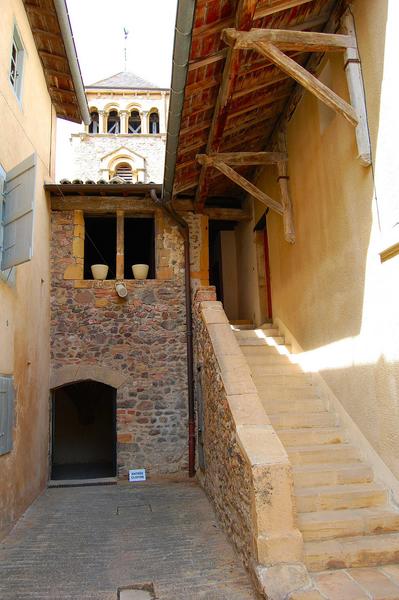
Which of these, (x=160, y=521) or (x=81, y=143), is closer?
(x=160, y=521)

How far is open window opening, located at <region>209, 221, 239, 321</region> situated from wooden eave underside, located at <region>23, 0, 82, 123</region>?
3.50 m

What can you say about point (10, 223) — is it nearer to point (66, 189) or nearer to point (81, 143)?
point (66, 189)

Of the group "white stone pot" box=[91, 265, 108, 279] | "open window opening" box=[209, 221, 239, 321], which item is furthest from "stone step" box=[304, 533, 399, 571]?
"open window opening" box=[209, 221, 239, 321]

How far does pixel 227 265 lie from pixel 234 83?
5155 millimetres

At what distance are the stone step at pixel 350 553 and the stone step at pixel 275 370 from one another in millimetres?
2274

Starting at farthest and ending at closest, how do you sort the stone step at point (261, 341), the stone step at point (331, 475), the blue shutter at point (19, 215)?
1. the stone step at point (261, 341)
2. the blue shutter at point (19, 215)
3. the stone step at point (331, 475)

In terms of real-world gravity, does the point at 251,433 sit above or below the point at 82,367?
below

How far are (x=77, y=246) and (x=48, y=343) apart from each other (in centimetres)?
164

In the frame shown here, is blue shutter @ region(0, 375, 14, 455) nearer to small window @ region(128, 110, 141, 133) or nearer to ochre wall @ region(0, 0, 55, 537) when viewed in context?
ochre wall @ region(0, 0, 55, 537)

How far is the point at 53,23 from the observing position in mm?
6305

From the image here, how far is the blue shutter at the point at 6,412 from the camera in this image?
4.56 m

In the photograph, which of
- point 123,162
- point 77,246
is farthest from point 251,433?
point 123,162

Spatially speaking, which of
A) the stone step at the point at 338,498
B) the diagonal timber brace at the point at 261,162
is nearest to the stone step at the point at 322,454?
the stone step at the point at 338,498

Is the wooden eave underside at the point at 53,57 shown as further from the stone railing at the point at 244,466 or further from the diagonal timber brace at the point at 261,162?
the stone railing at the point at 244,466
